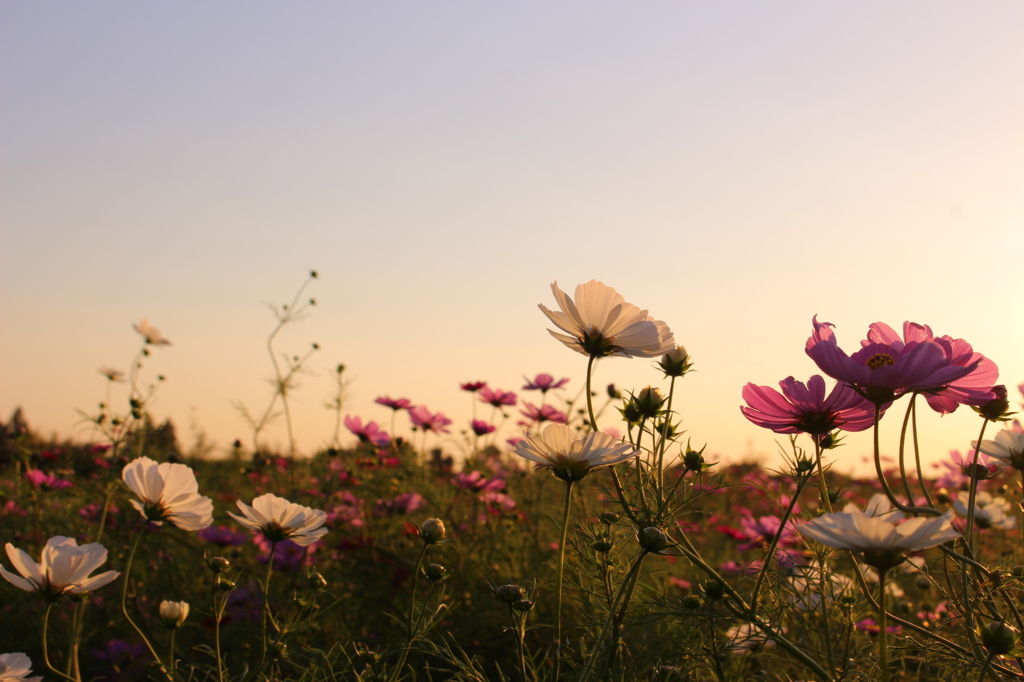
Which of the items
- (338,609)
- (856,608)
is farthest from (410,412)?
(856,608)

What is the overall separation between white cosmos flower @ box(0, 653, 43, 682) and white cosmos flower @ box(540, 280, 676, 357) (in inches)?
32.8

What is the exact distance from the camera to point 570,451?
31.3 inches

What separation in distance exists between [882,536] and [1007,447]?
582 millimetres

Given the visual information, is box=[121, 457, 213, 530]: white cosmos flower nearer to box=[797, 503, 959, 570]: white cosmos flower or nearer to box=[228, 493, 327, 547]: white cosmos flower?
box=[228, 493, 327, 547]: white cosmos flower

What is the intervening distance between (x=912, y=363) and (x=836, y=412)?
0.38ft

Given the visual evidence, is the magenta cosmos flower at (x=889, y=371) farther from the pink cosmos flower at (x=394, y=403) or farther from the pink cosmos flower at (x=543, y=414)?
the pink cosmos flower at (x=394, y=403)

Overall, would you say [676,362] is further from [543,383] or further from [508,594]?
[543,383]

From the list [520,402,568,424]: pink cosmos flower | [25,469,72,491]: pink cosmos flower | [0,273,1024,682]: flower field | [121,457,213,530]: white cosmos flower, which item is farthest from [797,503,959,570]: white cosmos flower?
[25,469,72,491]: pink cosmos flower

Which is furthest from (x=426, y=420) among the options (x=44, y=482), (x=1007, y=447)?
(x=1007, y=447)

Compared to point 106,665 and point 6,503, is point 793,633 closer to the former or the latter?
point 106,665

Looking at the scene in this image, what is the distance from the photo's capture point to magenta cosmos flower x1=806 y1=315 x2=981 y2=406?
71 cm

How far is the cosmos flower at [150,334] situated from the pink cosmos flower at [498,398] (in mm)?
1271

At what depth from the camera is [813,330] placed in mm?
828

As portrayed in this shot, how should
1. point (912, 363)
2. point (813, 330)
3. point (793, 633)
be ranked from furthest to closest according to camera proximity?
point (793, 633) → point (813, 330) → point (912, 363)
